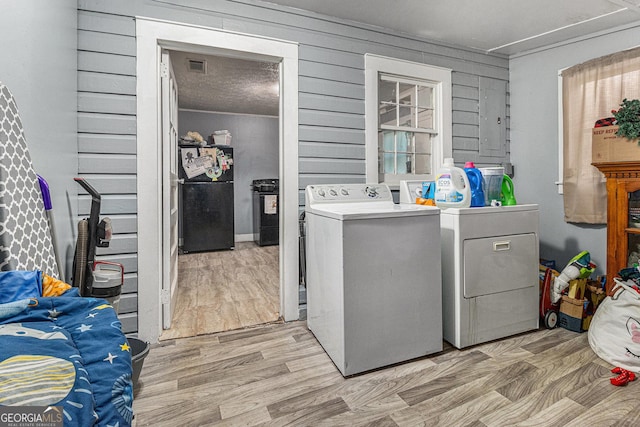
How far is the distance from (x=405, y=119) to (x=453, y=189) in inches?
47.5

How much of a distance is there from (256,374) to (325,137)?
5.72 ft

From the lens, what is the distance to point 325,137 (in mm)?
2666

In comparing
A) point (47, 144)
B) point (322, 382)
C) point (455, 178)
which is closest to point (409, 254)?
point (455, 178)

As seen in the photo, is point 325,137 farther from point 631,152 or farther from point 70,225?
point 631,152

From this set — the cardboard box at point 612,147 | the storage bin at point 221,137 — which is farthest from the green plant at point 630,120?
the storage bin at point 221,137

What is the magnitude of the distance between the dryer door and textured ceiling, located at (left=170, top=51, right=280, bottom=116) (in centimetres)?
255

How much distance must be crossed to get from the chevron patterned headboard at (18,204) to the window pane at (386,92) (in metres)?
2.48

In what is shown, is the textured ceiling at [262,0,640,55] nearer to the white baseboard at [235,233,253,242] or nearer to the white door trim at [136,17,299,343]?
the white door trim at [136,17,299,343]

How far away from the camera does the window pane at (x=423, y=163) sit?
3.21 m

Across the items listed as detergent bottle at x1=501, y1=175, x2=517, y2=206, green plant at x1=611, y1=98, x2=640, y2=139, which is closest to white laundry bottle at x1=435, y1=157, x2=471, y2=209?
detergent bottle at x1=501, y1=175, x2=517, y2=206

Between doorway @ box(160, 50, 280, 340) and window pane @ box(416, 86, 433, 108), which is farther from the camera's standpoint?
window pane @ box(416, 86, 433, 108)

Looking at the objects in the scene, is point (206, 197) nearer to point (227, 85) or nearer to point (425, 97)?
point (227, 85)

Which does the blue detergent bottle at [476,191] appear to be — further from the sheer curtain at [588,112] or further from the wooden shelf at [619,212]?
the sheer curtain at [588,112]

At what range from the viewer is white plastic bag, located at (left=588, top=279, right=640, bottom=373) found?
1.83m
